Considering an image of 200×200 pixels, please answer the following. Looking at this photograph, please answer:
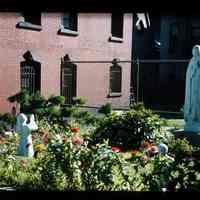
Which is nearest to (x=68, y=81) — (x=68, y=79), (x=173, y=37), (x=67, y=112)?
(x=68, y=79)

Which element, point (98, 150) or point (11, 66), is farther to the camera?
point (11, 66)

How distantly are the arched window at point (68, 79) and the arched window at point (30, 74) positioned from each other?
1.70 meters

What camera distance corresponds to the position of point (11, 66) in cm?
1442

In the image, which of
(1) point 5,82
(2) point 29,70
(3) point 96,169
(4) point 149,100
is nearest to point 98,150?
(3) point 96,169

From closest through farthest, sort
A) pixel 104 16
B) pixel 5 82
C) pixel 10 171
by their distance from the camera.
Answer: pixel 104 16
pixel 10 171
pixel 5 82

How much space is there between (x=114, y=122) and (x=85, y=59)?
9.82 meters

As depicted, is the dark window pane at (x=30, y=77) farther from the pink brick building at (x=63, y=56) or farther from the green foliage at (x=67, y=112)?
the green foliage at (x=67, y=112)

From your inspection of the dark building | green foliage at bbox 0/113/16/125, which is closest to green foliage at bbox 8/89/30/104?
green foliage at bbox 0/113/16/125

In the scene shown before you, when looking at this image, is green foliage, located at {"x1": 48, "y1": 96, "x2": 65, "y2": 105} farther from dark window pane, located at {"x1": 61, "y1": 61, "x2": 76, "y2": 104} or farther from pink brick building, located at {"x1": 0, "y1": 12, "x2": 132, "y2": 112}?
dark window pane, located at {"x1": 61, "y1": 61, "x2": 76, "y2": 104}

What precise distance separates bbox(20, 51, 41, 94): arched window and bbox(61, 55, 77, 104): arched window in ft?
5.58

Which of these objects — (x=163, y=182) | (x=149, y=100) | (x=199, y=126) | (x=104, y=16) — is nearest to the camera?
(x=104, y=16)

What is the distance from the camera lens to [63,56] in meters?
17.2

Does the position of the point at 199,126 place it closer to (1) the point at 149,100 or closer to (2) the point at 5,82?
(2) the point at 5,82

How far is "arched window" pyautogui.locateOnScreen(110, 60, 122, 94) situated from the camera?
20750mm
